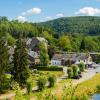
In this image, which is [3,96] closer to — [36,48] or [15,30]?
[36,48]

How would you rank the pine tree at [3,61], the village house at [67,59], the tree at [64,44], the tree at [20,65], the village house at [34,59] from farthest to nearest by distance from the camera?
the tree at [64,44] < the village house at [67,59] < the village house at [34,59] < the tree at [20,65] < the pine tree at [3,61]

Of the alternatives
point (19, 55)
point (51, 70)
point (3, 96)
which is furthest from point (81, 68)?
point (3, 96)

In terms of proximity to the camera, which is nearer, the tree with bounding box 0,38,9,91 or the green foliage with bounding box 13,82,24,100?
the green foliage with bounding box 13,82,24,100

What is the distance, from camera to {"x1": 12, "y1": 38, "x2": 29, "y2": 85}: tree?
61.5m

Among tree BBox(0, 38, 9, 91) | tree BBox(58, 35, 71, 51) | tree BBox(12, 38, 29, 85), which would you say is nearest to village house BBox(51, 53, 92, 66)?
tree BBox(58, 35, 71, 51)

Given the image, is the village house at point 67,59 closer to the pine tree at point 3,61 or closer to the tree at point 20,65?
the tree at point 20,65

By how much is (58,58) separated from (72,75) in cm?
2913

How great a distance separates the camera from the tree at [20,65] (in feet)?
202

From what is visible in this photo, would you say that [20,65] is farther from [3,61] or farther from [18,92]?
[18,92]

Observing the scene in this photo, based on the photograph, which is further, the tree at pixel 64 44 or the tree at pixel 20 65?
the tree at pixel 64 44

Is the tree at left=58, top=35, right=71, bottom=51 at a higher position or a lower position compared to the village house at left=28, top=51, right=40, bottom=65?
higher

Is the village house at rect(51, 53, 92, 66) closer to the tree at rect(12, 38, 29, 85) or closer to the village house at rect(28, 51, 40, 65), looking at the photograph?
the village house at rect(28, 51, 40, 65)

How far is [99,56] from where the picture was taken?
125500 mm

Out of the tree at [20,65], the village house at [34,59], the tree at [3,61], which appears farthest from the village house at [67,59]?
the tree at [3,61]
